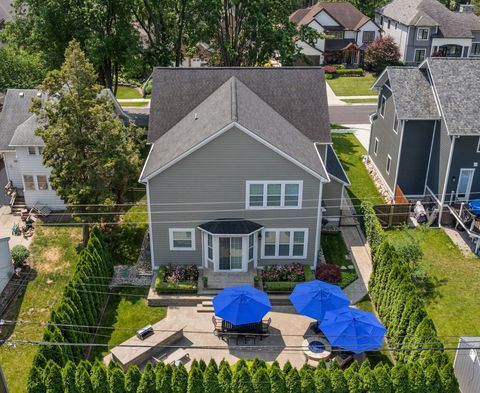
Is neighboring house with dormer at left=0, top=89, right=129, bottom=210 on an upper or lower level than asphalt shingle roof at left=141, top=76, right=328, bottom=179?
lower

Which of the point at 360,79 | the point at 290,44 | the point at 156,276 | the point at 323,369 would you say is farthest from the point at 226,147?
the point at 360,79

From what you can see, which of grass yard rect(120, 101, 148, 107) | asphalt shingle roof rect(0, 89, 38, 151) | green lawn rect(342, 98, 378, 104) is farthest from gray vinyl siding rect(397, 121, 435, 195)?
grass yard rect(120, 101, 148, 107)

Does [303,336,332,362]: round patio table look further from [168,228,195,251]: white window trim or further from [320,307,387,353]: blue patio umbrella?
[168,228,195,251]: white window trim

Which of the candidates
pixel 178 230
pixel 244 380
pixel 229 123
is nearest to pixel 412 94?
pixel 229 123

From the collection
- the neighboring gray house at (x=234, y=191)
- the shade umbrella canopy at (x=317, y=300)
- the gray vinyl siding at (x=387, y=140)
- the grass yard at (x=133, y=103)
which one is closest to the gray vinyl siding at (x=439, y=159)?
the gray vinyl siding at (x=387, y=140)

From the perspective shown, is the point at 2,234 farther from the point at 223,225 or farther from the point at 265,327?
the point at 265,327

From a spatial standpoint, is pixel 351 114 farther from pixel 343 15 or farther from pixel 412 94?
pixel 343 15

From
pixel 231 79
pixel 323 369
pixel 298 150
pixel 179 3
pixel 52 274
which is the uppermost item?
pixel 179 3

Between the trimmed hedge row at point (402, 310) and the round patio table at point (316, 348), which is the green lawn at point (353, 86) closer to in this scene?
the trimmed hedge row at point (402, 310)
